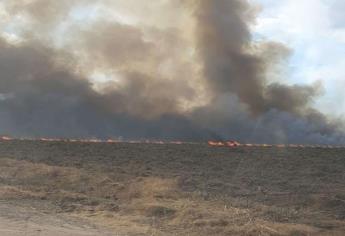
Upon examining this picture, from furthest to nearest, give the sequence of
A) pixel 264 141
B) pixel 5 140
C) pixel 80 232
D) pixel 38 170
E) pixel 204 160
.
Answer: pixel 264 141
pixel 5 140
pixel 204 160
pixel 38 170
pixel 80 232

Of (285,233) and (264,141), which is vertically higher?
(264,141)

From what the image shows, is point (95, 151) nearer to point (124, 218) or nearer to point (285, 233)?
point (124, 218)

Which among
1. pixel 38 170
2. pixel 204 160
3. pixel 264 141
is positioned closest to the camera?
pixel 38 170

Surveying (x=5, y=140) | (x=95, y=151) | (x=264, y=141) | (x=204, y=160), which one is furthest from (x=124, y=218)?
(x=264, y=141)

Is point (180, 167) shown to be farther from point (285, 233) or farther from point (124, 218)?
point (285, 233)

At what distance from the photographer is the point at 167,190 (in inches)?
670

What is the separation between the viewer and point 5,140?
2773 cm

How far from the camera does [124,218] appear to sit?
45.4ft

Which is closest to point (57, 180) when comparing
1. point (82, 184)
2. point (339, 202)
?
point (82, 184)

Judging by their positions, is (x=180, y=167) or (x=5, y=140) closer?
(x=180, y=167)

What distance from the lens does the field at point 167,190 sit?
1288 centimetres

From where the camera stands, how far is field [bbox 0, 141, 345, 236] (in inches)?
507

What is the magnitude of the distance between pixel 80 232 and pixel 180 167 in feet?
31.8

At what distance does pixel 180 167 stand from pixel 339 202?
711 centimetres
